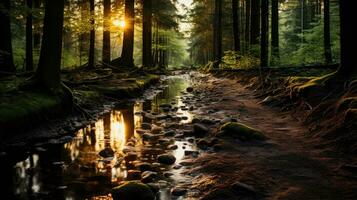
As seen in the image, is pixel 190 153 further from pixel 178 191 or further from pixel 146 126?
pixel 146 126

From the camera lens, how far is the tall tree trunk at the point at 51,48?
864 cm

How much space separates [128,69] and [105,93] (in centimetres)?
830

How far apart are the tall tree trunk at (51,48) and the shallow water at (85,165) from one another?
152cm

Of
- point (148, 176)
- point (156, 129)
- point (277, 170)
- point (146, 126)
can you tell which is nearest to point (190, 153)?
point (148, 176)

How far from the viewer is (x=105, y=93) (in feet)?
41.7

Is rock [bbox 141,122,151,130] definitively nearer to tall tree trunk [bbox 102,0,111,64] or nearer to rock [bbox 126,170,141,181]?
rock [bbox 126,170,141,181]

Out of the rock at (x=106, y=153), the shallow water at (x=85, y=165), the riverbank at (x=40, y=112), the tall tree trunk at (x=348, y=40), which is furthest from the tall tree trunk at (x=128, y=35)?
the rock at (x=106, y=153)

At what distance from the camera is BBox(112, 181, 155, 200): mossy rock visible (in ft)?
13.9

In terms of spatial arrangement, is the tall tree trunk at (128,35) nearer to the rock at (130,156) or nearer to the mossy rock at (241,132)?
the mossy rock at (241,132)

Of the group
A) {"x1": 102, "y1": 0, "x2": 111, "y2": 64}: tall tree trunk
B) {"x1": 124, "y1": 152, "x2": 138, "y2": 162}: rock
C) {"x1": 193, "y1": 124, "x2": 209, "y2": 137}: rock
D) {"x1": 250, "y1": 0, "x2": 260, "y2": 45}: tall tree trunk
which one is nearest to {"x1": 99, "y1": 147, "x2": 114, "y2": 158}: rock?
{"x1": 124, "y1": 152, "x2": 138, "y2": 162}: rock

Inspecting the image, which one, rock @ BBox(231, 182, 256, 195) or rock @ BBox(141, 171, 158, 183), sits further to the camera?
rock @ BBox(141, 171, 158, 183)

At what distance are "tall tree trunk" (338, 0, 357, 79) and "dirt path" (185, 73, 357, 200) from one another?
6.19 feet

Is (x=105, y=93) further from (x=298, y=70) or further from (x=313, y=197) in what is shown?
(x=313, y=197)

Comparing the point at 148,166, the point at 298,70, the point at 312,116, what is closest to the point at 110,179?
the point at 148,166
